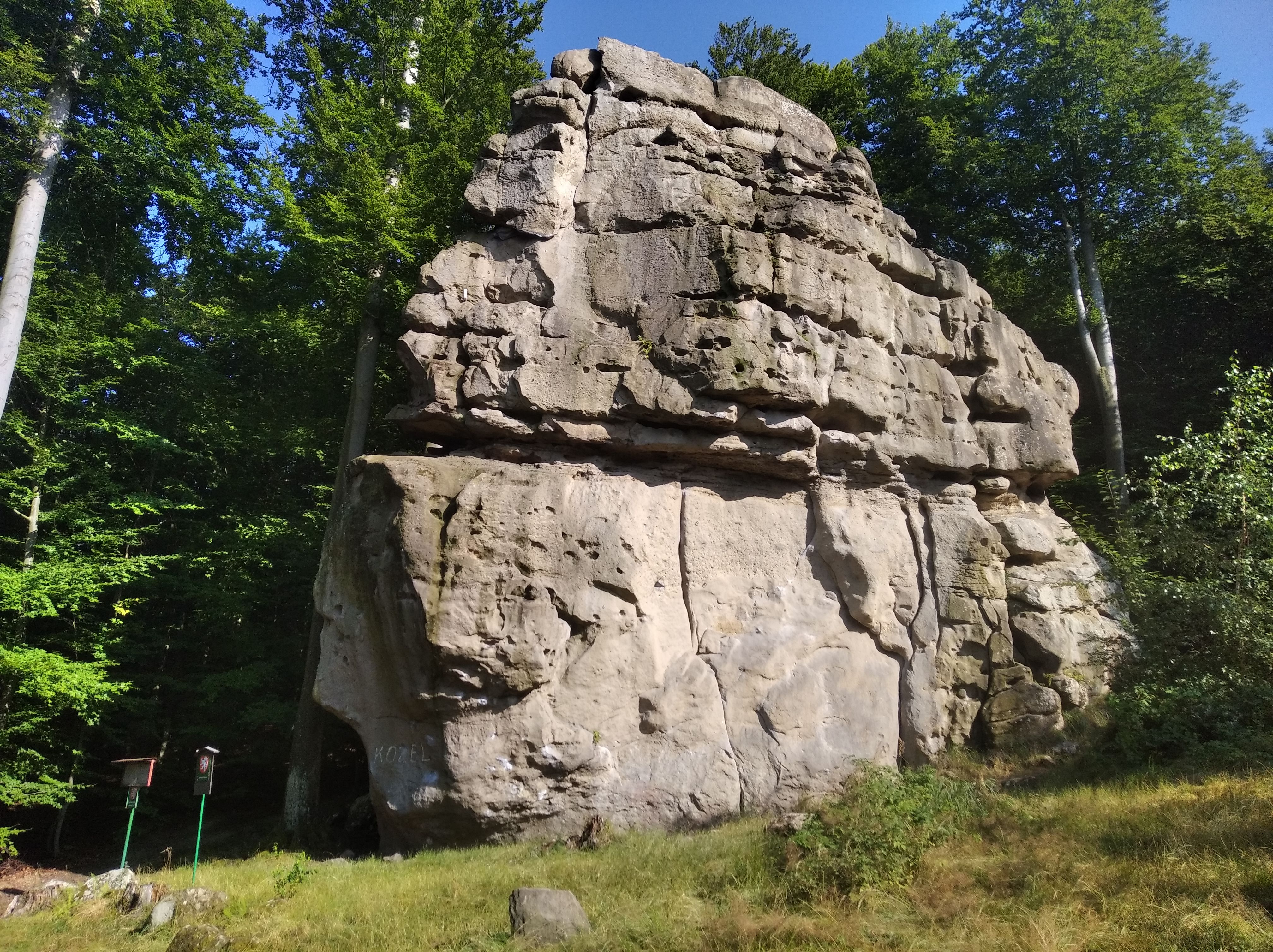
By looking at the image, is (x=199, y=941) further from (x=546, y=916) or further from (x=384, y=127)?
(x=384, y=127)

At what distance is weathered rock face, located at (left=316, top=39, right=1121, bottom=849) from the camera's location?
8828 millimetres

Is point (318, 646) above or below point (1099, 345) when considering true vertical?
below

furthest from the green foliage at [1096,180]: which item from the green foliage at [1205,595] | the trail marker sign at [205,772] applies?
the trail marker sign at [205,772]

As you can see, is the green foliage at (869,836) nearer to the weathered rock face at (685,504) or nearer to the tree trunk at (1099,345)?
the weathered rock face at (685,504)

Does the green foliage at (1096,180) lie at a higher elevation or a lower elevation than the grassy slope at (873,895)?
higher

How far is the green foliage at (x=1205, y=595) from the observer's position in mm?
8625

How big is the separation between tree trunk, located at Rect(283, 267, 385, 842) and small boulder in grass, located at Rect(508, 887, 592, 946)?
465 cm

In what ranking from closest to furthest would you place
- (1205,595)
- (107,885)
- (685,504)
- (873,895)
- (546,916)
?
(546,916) → (873,895) → (107,885) → (1205,595) → (685,504)

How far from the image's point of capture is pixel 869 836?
6500mm

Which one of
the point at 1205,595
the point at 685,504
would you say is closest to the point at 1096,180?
the point at 1205,595

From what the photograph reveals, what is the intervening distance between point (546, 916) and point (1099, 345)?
1738 cm

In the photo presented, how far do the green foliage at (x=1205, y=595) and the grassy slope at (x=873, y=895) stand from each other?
110 cm

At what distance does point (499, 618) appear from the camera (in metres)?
8.73

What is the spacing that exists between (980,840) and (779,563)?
426 cm
